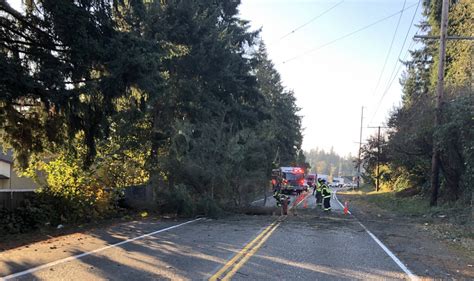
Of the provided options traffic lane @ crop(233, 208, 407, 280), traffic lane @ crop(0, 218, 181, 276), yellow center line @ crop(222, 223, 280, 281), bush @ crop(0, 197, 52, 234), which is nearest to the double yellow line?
yellow center line @ crop(222, 223, 280, 281)

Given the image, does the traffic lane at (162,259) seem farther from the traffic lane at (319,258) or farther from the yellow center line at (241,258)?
the traffic lane at (319,258)

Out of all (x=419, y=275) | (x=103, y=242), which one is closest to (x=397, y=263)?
(x=419, y=275)

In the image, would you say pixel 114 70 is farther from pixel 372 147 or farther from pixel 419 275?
pixel 372 147

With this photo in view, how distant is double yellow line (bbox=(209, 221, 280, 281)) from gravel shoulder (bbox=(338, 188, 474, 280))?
3.40 m

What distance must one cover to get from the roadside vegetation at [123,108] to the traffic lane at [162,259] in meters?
4.08

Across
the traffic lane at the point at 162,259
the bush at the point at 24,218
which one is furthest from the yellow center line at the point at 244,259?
the bush at the point at 24,218

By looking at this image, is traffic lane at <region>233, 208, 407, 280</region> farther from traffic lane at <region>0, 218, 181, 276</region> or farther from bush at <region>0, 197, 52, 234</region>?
bush at <region>0, 197, 52, 234</region>

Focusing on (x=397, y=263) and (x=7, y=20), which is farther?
(x=7, y=20)

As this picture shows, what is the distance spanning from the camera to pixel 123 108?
19.0 metres

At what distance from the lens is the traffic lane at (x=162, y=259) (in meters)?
8.21

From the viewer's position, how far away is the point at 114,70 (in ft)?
40.2

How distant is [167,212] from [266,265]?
12.2 metres

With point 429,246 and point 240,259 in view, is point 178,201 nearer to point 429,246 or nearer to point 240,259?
point 240,259

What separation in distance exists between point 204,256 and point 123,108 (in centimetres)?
1041
